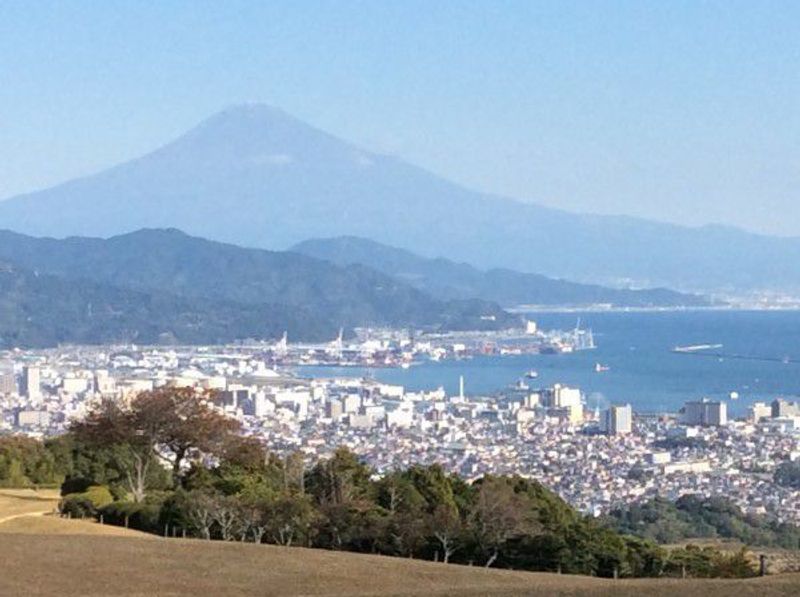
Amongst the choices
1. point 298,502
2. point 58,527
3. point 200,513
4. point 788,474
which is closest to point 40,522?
point 58,527

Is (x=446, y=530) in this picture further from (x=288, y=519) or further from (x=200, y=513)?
(x=200, y=513)

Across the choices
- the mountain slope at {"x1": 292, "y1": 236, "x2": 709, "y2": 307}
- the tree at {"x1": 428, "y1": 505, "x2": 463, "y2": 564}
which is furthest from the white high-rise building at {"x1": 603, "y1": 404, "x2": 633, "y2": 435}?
the mountain slope at {"x1": 292, "y1": 236, "x2": 709, "y2": 307}

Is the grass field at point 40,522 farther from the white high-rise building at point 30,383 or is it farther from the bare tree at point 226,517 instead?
the white high-rise building at point 30,383

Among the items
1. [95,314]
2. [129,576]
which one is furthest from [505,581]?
[95,314]

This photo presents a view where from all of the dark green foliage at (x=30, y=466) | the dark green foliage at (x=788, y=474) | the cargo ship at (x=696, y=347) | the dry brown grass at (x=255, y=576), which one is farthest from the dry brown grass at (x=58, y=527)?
the cargo ship at (x=696, y=347)

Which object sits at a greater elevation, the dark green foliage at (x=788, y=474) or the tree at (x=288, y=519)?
the tree at (x=288, y=519)
